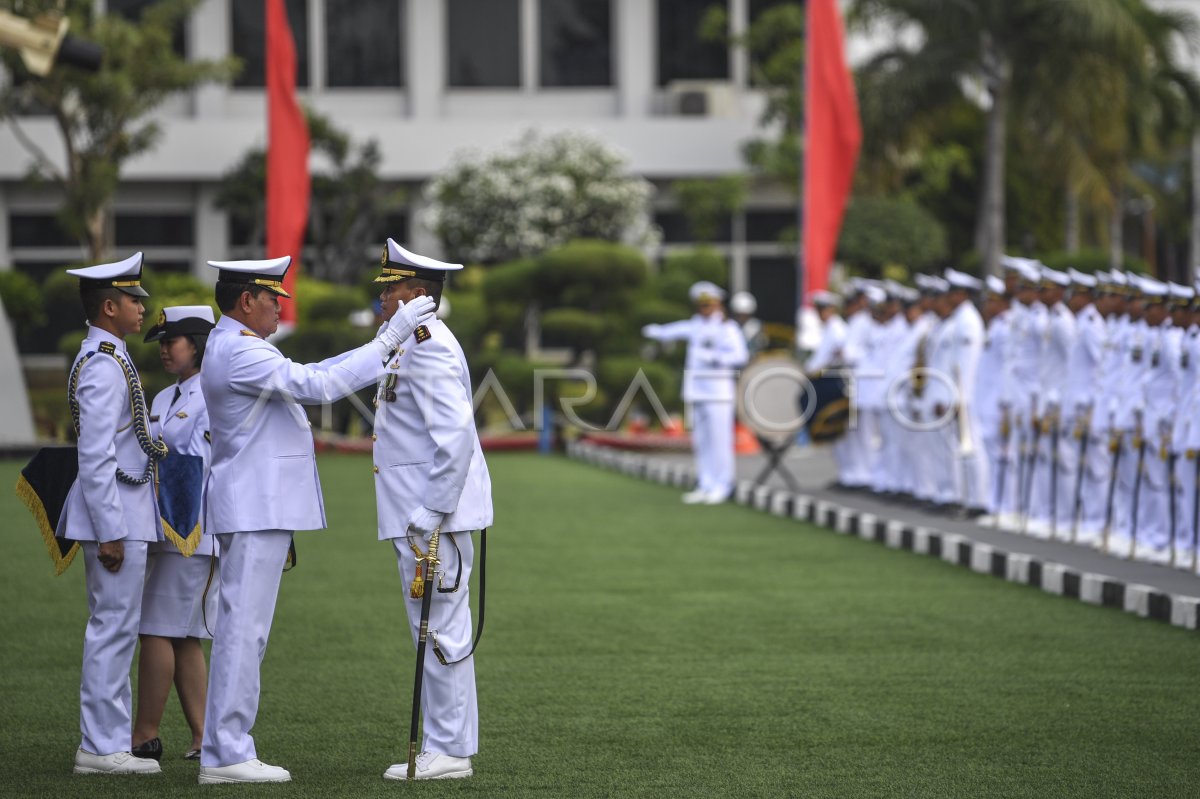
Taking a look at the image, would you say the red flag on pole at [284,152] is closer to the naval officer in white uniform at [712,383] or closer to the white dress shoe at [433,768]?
the naval officer in white uniform at [712,383]

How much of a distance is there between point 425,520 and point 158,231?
29372 mm

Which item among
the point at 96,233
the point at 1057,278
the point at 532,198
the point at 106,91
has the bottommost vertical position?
the point at 1057,278

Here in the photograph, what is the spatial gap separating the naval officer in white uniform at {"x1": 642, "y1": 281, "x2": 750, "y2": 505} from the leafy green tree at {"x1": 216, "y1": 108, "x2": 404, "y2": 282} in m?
15.5

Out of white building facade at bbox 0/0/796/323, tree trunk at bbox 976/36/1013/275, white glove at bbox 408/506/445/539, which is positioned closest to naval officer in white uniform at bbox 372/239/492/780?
white glove at bbox 408/506/445/539

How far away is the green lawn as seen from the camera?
600 centimetres

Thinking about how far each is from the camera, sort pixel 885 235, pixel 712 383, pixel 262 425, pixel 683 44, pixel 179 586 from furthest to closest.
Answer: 1. pixel 683 44
2. pixel 885 235
3. pixel 712 383
4. pixel 179 586
5. pixel 262 425

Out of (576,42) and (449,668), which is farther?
(576,42)

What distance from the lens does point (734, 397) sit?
686 inches

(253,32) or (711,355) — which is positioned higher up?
(253,32)

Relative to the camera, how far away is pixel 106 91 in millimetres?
25312

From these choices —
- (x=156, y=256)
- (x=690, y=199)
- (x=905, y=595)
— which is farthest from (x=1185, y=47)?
(x=905, y=595)

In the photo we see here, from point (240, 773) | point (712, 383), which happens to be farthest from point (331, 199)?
point (240, 773)

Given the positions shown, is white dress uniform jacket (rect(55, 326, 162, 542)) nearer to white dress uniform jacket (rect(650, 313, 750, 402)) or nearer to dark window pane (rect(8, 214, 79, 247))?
white dress uniform jacket (rect(650, 313, 750, 402))

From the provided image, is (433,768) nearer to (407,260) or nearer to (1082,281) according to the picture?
(407,260)
